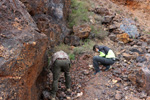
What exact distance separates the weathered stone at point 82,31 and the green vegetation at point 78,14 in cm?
61

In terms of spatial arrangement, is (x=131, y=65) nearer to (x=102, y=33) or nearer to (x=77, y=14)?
(x=102, y=33)

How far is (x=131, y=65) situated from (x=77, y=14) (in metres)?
4.69

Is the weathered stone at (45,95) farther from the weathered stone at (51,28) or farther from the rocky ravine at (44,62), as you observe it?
the weathered stone at (51,28)

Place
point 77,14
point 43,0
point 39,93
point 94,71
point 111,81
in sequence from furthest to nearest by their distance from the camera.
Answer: point 77,14, point 43,0, point 94,71, point 111,81, point 39,93

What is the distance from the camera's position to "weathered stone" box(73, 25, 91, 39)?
7.10 m

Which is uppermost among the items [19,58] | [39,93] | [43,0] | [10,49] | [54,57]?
[43,0]

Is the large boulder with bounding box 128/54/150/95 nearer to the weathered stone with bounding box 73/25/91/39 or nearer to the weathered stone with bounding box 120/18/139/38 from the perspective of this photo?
the weathered stone with bounding box 73/25/91/39

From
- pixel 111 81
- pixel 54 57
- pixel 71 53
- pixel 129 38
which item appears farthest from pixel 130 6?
pixel 54 57

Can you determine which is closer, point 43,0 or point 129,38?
point 43,0

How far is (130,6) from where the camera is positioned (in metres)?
12.5

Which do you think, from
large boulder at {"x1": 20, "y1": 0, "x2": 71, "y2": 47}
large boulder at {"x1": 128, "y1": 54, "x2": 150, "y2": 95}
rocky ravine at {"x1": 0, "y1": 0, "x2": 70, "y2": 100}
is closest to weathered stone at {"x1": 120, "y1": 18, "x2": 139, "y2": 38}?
large boulder at {"x1": 20, "y1": 0, "x2": 71, "y2": 47}

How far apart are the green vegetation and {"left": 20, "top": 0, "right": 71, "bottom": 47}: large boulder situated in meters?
1.25

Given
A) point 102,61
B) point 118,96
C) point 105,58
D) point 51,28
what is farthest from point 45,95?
point 51,28

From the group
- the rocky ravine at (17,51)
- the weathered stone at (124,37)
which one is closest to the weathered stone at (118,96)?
the rocky ravine at (17,51)
